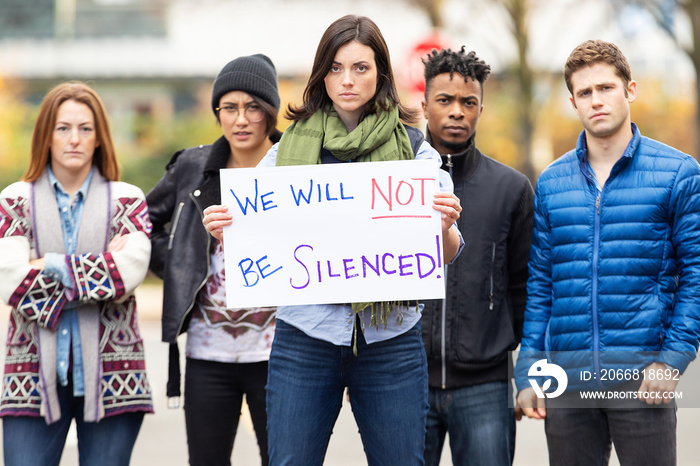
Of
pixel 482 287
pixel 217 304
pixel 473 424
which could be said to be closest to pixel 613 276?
pixel 482 287

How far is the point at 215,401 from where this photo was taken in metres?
3.87

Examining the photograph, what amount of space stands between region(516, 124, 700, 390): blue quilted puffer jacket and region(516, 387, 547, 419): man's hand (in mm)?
168

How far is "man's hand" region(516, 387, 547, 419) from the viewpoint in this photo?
Answer: 3527 mm

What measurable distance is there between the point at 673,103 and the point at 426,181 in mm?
19661

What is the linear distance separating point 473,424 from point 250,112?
1641 millimetres

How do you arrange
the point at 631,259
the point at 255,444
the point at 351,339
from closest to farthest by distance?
the point at 351,339 < the point at 631,259 < the point at 255,444

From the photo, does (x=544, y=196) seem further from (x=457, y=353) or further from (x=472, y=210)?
(x=457, y=353)

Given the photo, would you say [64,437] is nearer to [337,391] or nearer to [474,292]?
[337,391]

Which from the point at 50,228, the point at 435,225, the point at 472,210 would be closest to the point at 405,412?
the point at 435,225

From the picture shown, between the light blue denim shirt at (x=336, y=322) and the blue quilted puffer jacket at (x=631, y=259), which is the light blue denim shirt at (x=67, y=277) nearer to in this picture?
the light blue denim shirt at (x=336, y=322)

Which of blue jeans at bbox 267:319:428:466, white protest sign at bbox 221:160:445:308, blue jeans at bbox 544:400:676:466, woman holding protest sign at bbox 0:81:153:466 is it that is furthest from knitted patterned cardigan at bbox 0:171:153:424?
blue jeans at bbox 544:400:676:466

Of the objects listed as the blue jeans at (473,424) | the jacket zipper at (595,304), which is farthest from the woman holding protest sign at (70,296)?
the jacket zipper at (595,304)

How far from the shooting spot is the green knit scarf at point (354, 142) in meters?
3.08

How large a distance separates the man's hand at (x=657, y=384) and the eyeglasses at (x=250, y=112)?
193 centimetres
